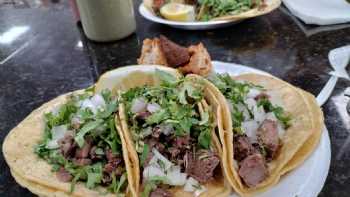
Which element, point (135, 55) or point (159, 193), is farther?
point (135, 55)

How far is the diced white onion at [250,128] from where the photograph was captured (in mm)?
1149

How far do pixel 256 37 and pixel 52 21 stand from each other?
1231mm

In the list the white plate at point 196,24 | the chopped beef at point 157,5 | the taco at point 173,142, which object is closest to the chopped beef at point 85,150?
the taco at point 173,142

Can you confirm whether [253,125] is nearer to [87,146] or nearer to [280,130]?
[280,130]

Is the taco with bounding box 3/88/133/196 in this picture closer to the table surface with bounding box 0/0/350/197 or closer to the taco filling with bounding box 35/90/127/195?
the taco filling with bounding box 35/90/127/195

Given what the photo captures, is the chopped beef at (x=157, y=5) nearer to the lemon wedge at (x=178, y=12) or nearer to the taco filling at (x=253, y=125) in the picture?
the lemon wedge at (x=178, y=12)

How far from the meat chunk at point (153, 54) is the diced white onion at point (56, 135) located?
18.4 inches

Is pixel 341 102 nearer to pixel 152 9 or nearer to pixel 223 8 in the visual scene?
pixel 223 8

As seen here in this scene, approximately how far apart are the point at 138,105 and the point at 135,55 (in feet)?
2.62

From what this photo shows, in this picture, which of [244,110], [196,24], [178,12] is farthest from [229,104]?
[178,12]

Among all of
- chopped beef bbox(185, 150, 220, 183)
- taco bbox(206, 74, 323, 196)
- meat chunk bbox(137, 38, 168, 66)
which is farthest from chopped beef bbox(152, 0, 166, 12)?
chopped beef bbox(185, 150, 220, 183)

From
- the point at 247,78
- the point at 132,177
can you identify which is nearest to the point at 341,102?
the point at 247,78

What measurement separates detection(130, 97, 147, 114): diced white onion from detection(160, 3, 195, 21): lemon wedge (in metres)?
0.91

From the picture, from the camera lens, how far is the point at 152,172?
1047 millimetres
